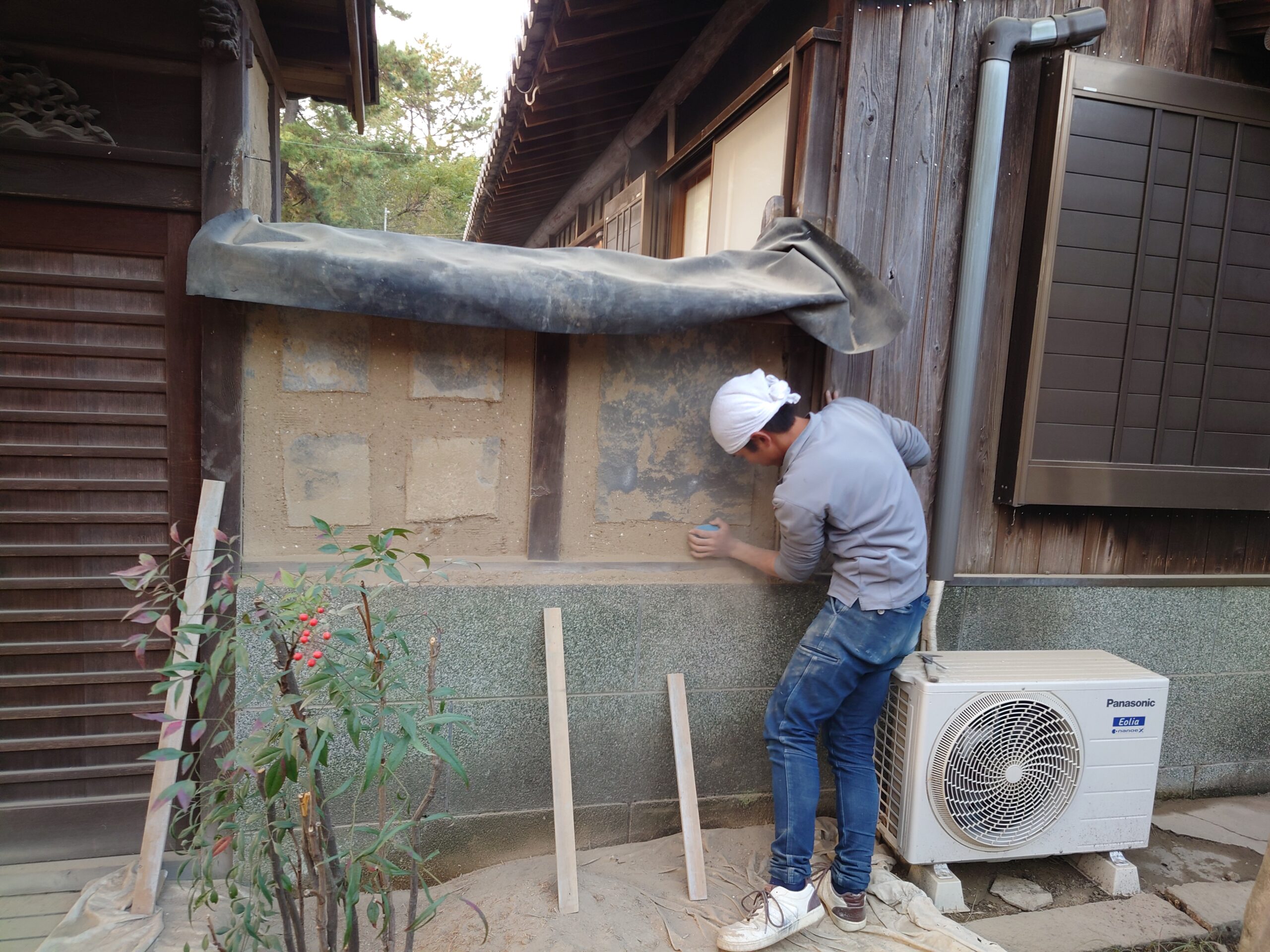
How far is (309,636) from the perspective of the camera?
1.93m

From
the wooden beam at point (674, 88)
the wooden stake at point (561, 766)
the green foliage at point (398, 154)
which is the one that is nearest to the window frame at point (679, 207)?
the wooden beam at point (674, 88)

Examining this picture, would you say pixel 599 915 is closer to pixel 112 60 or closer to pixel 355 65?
pixel 112 60

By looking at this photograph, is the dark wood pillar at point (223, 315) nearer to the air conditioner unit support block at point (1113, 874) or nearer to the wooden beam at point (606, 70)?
the wooden beam at point (606, 70)

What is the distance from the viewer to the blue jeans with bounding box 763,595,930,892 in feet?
9.88

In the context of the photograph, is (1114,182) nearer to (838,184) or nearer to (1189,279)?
(1189,279)

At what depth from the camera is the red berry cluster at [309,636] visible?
6.28 ft

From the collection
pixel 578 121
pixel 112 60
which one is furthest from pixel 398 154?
pixel 112 60

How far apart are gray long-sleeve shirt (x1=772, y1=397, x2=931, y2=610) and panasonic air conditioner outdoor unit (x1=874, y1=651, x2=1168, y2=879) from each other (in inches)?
22.2

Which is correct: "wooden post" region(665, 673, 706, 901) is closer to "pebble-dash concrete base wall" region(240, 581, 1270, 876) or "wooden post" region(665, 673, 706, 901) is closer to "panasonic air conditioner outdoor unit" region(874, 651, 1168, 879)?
"pebble-dash concrete base wall" region(240, 581, 1270, 876)

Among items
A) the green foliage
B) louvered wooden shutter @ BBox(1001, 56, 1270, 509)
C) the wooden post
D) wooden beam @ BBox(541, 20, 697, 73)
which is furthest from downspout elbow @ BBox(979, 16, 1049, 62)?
the green foliage

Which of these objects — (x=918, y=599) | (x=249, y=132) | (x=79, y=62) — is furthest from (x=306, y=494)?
(x=918, y=599)

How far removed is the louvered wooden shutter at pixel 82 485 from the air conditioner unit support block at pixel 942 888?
3356 mm

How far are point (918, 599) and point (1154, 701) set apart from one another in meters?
1.33

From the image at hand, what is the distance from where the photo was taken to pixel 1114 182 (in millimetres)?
3699
